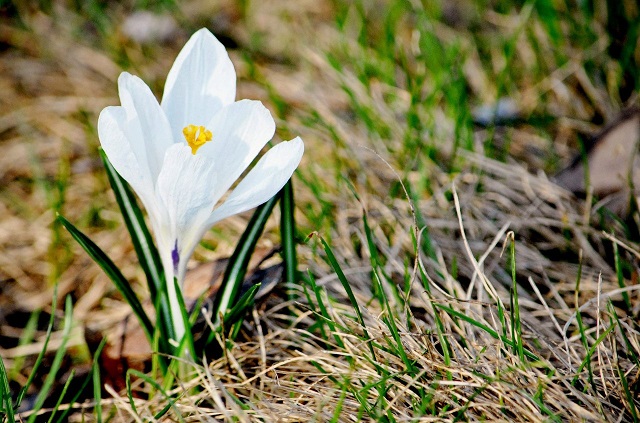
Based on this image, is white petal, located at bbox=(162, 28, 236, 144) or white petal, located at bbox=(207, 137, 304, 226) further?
white petal, located at bbox=(162, 28, 236, 144)

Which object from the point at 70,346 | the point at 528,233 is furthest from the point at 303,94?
the point at 70,346

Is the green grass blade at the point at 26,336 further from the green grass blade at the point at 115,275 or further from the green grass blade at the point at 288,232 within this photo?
the green grass blade at the point at 288,232

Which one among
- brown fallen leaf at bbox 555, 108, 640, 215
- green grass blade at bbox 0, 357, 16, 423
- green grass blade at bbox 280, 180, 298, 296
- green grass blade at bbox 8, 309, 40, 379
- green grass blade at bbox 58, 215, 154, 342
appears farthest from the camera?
brown fallen leaf at bbox 555, 108, 640, 215

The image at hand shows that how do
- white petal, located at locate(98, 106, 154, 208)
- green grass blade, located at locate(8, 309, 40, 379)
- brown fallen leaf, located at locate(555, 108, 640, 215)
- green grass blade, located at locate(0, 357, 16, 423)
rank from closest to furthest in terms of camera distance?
white petal, located at locate(98, 106, 154, 208), green grass blade, located at locate(0, 357, 16, 423), green grass blade, located at locate(8, 309, 40, 379), brown fallen leaf, located at locate(555, 108, 640, 215)

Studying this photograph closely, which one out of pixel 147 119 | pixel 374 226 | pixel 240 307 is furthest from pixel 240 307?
pixel 374 226

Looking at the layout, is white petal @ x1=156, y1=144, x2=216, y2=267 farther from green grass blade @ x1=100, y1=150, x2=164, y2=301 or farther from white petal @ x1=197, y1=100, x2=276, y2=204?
green grass blade @ x1=100, y1=150, x2=164, y2=301

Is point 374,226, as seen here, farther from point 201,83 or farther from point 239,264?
point 201,83

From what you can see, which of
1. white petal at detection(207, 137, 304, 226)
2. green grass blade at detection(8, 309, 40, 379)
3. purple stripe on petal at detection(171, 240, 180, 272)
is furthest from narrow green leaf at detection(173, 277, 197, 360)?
green grass blade at detection(8, 309, 40, 379)
